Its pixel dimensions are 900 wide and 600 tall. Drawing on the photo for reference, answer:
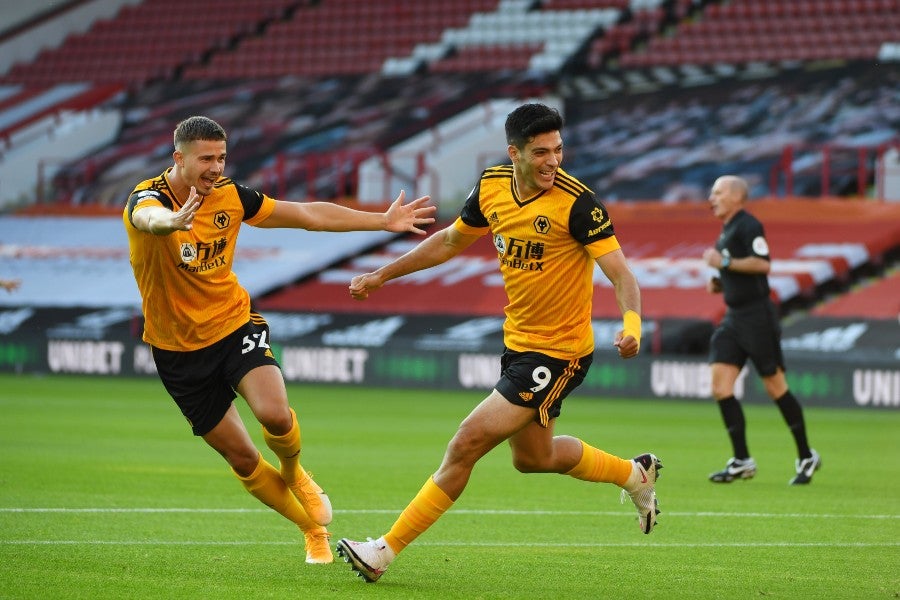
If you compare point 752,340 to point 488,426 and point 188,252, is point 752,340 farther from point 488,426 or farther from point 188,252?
point 188,252

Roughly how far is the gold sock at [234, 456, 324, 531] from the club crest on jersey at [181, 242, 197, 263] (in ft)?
3.37

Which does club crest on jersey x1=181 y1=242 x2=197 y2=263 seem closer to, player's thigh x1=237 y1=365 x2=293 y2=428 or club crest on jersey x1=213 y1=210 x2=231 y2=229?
club crest on jersey x1=213 y1=210 x2=231 y2=229

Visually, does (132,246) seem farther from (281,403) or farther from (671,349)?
(671,349)

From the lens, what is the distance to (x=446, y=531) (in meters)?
8.82

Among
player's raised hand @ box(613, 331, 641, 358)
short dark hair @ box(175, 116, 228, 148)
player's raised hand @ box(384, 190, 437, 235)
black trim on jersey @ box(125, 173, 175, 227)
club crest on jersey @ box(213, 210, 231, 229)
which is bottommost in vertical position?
player's raised hand @ box(613, 331, 641, 358)

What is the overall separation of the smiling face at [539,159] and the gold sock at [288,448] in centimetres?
156

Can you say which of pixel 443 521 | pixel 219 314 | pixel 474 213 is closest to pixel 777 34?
pixel 443 521

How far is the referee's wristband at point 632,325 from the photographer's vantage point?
6.67 meters

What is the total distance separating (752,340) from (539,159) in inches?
206

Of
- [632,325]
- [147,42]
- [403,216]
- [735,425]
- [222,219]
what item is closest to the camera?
[632,325]

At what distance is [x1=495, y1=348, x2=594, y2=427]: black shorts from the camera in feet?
23.1

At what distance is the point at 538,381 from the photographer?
7066 millimetres

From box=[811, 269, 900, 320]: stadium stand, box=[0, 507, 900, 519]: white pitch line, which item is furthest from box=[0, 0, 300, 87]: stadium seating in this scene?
box=[0, 507, 900, 519]: white pitch line

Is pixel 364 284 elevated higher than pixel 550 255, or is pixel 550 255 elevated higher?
pixel 550 255
